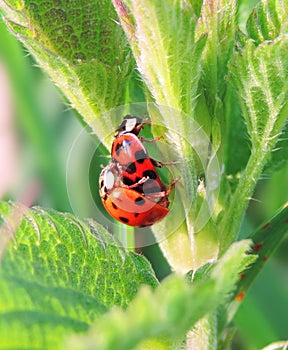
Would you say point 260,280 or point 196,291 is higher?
point 196,291

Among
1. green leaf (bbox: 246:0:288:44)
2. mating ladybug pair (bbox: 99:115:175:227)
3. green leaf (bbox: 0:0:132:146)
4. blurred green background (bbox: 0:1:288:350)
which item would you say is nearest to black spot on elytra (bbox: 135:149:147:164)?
mating ladybug pair (bbox: 99:115:175:227)

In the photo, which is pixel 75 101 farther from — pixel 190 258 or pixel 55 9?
pixel 190 258

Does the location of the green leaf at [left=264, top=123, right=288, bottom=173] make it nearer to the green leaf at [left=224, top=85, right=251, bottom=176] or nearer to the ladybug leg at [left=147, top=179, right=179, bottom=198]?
the green leaf at [left=224, top=85, right=251, bottom=176]

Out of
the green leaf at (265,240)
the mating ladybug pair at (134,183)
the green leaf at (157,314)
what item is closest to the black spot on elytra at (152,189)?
the mating ladybug pair at (134,183)

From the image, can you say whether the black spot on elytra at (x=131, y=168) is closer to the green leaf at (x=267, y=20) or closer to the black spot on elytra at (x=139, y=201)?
the black spot on elytra at (x=139, y=201)

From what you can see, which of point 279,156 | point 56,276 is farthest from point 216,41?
point 56,276

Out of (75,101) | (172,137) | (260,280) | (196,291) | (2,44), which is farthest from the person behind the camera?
(2,44)

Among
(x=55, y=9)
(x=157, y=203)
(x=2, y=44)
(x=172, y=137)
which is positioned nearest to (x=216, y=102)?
(x=172, y=137)

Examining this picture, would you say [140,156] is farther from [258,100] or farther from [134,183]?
[258,100]
